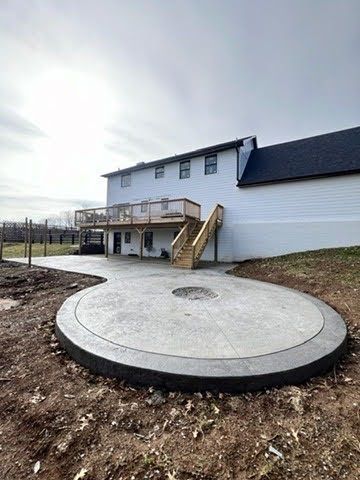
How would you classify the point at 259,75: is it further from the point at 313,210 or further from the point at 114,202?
the point at 114,202

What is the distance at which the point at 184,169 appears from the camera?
1578 cm

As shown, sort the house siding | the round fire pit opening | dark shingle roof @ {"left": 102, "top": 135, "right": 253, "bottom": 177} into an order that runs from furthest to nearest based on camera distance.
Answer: dark shingle roof @ {"left": 102, "top": 135, "right": 253, "bottom": 177}, the house siding, the round fire pit opening

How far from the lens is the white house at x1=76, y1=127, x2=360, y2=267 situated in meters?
11.1

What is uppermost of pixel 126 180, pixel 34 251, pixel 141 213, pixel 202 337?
pixel 126 180

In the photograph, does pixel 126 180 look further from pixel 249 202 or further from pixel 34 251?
pixel 249 202

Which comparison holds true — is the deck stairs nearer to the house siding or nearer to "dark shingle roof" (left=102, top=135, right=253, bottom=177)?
the house siding

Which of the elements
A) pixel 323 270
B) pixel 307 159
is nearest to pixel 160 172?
pixel 307 159

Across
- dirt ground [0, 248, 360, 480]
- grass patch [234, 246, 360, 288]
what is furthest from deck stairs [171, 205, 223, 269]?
dirt ground [0, 248, 360, 480]

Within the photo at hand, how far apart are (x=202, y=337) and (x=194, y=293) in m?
2.40

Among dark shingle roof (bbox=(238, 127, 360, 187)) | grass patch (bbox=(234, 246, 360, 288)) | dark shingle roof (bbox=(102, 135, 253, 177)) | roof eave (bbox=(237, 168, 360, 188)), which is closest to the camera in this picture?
grass patch (bbox=(234, 246, 360, 288))

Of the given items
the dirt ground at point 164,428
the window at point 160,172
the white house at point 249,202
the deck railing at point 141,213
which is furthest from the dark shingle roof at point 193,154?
the dirt ground at point 164,428

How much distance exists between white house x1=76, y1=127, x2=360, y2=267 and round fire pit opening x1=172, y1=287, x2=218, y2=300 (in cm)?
407

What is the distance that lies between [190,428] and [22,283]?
7.21 meters

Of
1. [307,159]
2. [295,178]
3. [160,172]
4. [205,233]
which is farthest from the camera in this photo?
[160,172]
